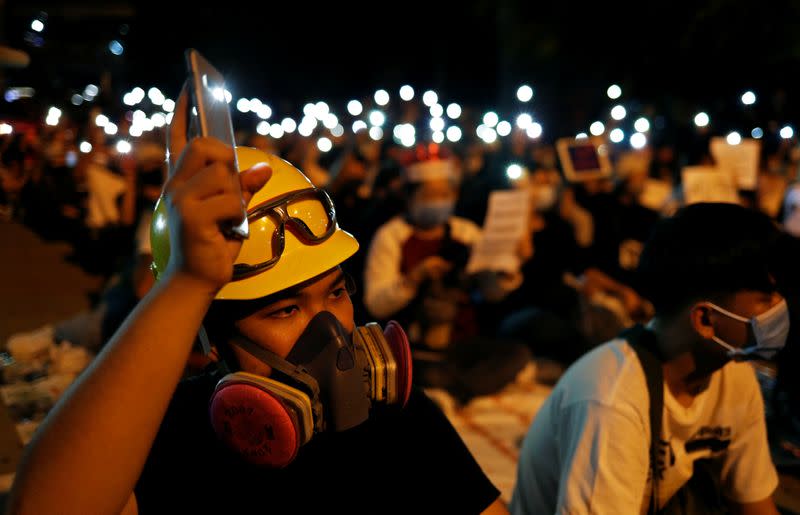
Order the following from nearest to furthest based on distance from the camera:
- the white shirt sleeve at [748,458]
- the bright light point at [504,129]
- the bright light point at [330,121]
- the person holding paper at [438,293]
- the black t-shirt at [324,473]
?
the black t-shirt at [324,473] < the white shirt sleeve at [748,458] < the person holding paper at [438,293] < the bright light point at [504,129] < the bright light point at [330,121]

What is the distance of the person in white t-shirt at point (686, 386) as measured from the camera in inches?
94.3

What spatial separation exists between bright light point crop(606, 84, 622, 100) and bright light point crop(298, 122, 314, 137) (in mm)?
6659

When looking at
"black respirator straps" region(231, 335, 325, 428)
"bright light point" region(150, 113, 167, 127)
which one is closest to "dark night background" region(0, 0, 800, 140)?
"bright light point" region(150, 113, 167, 127)

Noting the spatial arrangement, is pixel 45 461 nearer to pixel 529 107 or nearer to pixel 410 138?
→ pixel 410 138

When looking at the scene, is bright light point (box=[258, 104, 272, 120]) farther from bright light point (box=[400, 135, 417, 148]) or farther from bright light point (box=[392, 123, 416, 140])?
bright light point (box=[400, 135, 417, 148])

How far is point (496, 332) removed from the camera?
719 cm

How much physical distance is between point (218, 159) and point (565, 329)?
6180 millimetres

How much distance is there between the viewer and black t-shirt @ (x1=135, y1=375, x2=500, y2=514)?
6.13 feet

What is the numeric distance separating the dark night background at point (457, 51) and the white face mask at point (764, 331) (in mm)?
2587

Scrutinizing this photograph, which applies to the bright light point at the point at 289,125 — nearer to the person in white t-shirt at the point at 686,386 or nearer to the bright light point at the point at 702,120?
the bright light point at the point at 702,120

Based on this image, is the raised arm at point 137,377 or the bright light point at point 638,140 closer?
the raised arm at point 137,377

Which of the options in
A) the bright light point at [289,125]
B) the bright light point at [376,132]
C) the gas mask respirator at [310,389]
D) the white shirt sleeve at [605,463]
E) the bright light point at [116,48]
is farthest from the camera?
the bright light point at [376,132]

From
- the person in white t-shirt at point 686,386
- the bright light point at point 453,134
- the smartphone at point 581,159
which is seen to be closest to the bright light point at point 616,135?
the smartphone at point 581,159

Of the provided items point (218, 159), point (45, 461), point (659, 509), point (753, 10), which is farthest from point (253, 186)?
point (753, 10)
